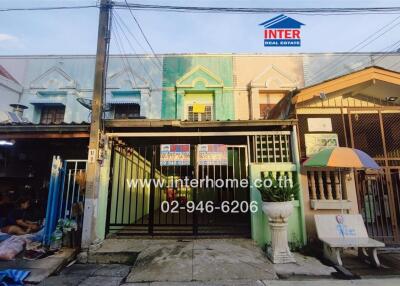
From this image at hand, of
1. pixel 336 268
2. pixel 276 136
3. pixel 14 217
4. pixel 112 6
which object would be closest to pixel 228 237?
pixel 336 268

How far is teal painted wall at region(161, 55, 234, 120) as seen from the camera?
1150cm

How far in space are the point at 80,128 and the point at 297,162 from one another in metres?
5.68

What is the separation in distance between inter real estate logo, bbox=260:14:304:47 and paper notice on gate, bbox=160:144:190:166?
4.44 meters

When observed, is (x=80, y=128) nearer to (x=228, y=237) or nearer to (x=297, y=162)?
(x=228, y=237)

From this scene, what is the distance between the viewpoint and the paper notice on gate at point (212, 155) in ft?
21.3

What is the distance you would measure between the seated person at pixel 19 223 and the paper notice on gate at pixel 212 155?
5.14 meters

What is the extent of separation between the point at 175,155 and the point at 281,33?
5316 millimetres

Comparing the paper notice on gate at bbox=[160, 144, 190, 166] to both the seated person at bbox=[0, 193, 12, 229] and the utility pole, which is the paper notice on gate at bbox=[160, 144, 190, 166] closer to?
the utility pole

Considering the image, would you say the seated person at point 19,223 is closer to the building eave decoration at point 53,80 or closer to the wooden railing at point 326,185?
the building eave decoration at point 53,80

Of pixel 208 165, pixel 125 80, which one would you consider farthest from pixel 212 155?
pixel 125 80

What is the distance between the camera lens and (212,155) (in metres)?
6.52

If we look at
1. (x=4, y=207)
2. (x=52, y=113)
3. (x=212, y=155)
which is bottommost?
(x=4, y=207)

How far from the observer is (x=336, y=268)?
4.88m

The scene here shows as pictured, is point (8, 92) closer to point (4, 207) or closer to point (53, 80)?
point (53, 80)
